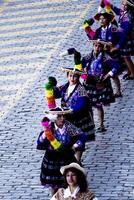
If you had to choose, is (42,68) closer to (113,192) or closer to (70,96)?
(70,96)

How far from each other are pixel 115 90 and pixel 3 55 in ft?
11.6

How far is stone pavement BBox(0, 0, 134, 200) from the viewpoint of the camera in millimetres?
10367

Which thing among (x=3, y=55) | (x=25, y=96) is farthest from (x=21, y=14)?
(x=25, y=96)

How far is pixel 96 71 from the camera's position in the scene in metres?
11.4

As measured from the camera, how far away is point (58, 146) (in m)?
9.25

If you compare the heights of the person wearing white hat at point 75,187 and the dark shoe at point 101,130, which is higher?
the person wearing white hat at point 75,187

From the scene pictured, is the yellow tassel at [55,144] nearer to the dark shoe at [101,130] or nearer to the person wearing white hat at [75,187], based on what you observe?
the person wearing white hat at [75,187]

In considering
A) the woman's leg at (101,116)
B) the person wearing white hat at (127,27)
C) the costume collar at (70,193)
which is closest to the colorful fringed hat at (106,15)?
the person wearing white hat at (127,27)

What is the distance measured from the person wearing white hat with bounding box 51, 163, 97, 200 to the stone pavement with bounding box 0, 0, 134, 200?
6.90ft

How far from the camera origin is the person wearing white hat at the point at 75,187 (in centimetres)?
773

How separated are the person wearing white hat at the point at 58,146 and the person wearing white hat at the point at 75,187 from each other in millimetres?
1443

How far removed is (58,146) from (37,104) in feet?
12.4

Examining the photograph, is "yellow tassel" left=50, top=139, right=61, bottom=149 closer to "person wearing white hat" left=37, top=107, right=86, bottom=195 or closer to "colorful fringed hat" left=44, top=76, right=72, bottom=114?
"person wearing white hat" left=37, top=107, right=86, bottom=195

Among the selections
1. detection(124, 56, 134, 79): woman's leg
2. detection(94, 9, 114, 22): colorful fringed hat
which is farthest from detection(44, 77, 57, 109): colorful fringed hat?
detection(124, 56, 134, 79): woman's leg
